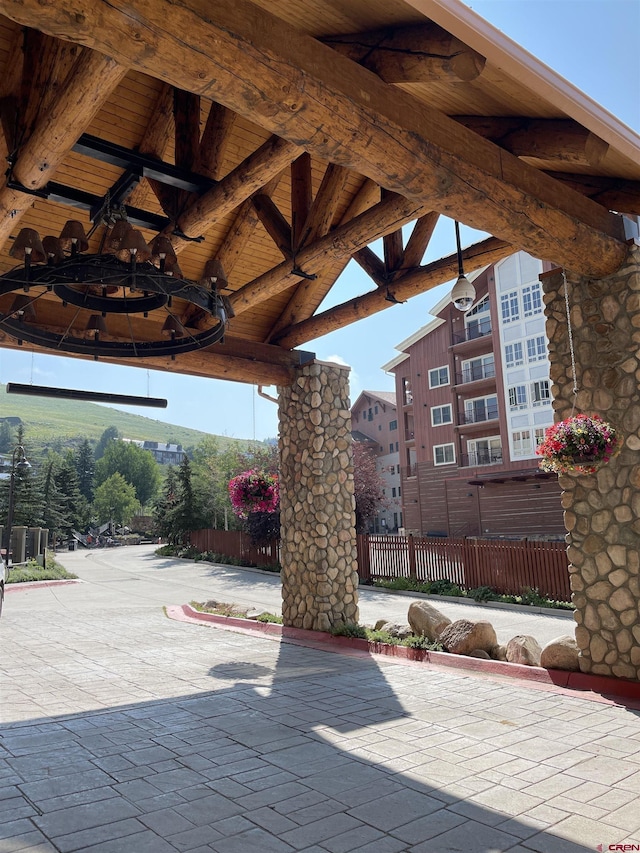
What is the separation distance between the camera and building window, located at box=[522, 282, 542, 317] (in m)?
29.7

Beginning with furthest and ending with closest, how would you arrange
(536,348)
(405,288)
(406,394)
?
(406,394) < (536,348) < (405,288)

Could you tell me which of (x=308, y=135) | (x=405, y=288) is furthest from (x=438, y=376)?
(x=308, y=135)

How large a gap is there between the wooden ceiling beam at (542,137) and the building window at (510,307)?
88.2 feet

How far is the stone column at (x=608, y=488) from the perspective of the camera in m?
5.41

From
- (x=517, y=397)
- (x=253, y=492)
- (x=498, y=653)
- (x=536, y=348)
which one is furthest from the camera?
(x=517, y=397)

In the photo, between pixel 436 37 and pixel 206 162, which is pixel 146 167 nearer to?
pixel 206 162

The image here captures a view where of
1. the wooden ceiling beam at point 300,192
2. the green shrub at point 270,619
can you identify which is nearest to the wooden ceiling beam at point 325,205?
the wooden ceiling beam at point 300,192

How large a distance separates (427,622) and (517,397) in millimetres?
24475

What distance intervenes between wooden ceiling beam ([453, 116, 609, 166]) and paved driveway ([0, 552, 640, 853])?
173 inches

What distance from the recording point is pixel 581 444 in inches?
210

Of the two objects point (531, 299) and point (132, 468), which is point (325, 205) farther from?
point (132, 468)

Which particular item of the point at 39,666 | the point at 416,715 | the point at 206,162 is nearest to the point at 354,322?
the point at 206,162

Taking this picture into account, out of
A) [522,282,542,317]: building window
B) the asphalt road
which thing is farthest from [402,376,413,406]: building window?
the asphalt road

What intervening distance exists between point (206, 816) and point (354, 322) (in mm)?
6177
